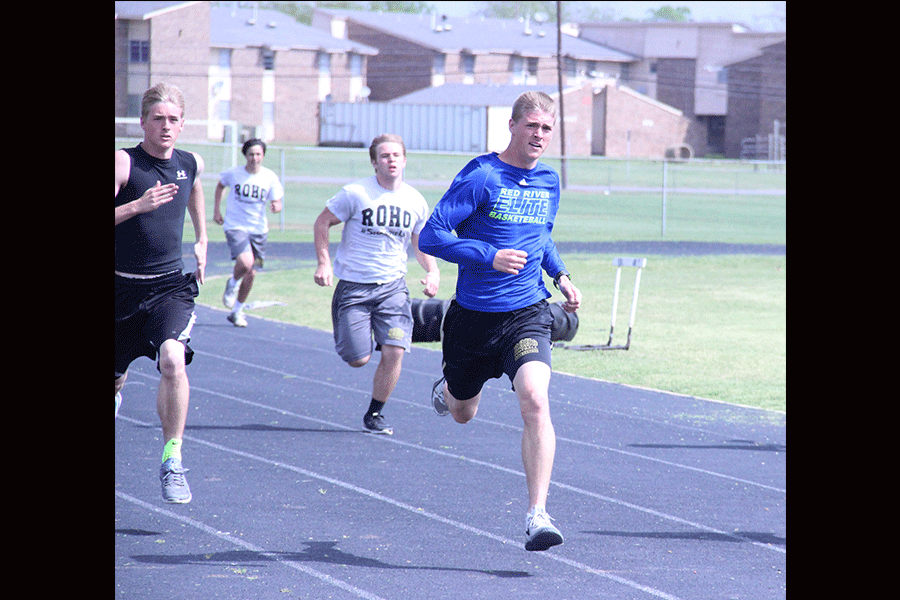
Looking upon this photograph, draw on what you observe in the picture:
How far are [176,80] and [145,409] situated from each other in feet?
188

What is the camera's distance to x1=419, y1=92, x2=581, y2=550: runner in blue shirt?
5418mm

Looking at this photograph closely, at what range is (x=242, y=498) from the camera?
6754mm

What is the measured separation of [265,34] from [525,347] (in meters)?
72.4

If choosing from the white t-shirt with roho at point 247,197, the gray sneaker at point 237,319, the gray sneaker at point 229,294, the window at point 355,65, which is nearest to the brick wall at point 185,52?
the window at point 355,65

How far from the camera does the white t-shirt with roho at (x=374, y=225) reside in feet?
26.9

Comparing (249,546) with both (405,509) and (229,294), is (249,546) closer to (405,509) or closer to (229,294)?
(405,509)

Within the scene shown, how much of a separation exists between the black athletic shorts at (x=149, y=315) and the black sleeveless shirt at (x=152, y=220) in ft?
0.24

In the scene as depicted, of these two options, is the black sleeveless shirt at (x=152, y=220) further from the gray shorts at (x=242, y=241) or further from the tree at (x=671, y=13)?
the tree at (x=671, y=13)

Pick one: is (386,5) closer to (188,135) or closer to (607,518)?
(188,135)

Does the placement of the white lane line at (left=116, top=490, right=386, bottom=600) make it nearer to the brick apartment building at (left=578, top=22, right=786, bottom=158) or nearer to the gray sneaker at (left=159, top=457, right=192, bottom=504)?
the gray sneaker at (left=159, top=457, right=192, bottom=504)

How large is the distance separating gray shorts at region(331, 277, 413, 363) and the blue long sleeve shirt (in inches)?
100

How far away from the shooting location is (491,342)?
5.81 metres

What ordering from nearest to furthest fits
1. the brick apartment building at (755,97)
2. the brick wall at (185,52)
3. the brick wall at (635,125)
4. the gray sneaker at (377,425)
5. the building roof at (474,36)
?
the gray sneaker at (377,425) → the brick wall at (185,52) → the brick wall at (635,125) → the brick apartment building at (755,97) → the building roof at (474,36)
